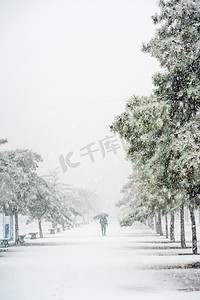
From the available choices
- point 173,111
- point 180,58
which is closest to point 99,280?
point 173,111

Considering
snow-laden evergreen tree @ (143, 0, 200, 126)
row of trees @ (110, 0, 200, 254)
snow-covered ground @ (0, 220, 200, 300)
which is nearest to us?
snow-covered ground @ (0, 220, 200, 300)

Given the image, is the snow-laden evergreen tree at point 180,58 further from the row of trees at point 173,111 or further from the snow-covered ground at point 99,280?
the snow-covered ground at point 99,280

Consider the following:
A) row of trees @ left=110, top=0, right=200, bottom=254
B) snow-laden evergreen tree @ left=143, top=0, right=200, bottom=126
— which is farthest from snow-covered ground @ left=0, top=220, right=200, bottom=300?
snow-laden evergreen tree @ left=143, top=0, right=200, bottom=126

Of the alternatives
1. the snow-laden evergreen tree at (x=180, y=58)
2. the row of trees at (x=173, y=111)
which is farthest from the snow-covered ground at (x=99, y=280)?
the snow-laden evergreen tree at (x=180, y=58)

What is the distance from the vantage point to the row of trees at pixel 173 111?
28.8 ft

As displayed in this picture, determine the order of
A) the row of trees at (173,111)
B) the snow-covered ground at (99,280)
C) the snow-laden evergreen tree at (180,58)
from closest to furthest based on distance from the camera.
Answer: the snow-covered ground at (99,280), the row of trees at (173,111), the snow-laden evergreen tree at (180,58)

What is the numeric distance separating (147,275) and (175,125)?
4.67 m

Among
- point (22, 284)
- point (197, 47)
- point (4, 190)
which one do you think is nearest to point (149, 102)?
point (197, 47)

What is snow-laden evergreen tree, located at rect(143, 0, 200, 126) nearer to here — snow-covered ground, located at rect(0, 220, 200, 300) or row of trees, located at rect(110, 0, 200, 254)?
row of trees, located at rect(110, 0, 200, 254)

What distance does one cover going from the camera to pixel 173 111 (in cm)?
1045

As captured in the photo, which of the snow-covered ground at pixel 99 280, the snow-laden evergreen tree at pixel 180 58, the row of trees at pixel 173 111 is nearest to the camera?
the snow-covered ground at pixel 99 280

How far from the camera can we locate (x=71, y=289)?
869 cm

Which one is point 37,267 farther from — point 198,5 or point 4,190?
point 198,5

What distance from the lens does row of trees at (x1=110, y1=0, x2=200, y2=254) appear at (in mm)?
8781
